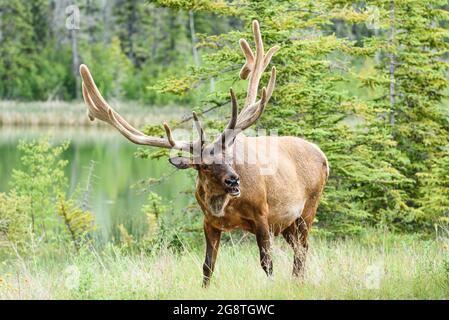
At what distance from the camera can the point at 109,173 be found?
2347 cm

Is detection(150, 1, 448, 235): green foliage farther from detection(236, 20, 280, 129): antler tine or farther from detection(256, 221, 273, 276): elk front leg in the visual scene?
detection(256, 221, 273, 276): elk front leg

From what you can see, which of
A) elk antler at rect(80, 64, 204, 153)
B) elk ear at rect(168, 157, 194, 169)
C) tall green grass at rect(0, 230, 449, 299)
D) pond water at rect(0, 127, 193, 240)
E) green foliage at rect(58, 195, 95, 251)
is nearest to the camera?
tall green grass at rect(0, 230, 449, 299)

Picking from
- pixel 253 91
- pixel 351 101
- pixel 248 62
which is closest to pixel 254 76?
pixel 253 91

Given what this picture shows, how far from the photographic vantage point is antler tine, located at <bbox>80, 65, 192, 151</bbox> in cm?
637

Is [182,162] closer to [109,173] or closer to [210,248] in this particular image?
[210,248]

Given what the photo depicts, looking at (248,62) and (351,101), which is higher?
(248,62)

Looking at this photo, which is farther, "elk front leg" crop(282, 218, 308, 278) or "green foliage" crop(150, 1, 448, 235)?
"green foliage" crop(150, 1, 448, 235)

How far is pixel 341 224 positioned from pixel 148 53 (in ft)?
143

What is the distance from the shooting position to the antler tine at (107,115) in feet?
20.9

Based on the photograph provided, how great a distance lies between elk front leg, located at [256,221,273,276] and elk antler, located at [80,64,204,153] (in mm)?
819

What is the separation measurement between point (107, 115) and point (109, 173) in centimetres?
1695

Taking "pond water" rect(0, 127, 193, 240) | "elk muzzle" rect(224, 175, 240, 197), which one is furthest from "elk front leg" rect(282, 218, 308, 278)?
"pond water" rect(0, 127, 193, 240)

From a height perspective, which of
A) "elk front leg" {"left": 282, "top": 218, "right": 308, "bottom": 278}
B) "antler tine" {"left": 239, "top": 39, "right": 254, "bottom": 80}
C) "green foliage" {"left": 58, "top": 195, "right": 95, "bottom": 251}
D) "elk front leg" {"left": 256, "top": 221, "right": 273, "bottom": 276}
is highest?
"antler tine" {"left": 239, "top": 39, "right": 254, "bottom": 80}
